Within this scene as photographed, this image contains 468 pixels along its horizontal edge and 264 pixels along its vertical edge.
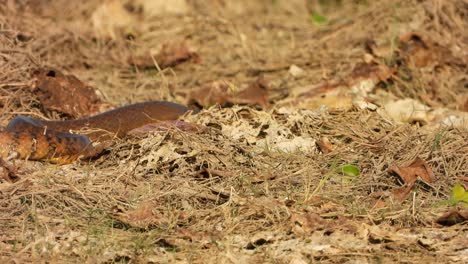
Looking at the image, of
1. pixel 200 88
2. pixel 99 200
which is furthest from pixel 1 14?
pixel 99 200

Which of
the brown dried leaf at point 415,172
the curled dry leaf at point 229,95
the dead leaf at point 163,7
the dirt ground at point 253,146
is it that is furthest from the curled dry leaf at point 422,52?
the dead leaf at point 163,7

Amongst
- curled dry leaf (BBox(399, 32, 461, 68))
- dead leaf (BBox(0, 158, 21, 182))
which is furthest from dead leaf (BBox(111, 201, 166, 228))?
curled dry leaf (BBox(399, 32, 461, 68))

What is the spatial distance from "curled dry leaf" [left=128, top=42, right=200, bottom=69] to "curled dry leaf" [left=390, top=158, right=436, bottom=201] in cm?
348

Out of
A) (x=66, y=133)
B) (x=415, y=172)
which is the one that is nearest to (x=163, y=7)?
(x=66, y=133)

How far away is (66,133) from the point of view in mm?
5809

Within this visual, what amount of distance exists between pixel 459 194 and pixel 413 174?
31cm

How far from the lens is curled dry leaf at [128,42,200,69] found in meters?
8.05

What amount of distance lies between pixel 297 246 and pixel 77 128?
2.45m

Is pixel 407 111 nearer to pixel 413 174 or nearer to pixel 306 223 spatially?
pixel 413 174

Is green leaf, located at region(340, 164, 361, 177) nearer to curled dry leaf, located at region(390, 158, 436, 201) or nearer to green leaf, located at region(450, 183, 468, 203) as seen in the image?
curled dry leaf, located at region(390, 158, 436, 201)

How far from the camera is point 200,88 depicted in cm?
745

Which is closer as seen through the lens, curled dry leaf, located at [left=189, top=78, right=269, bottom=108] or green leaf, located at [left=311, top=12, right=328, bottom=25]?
curled dry leaf, located at [left=189, top=78, right=269, bottom=108]

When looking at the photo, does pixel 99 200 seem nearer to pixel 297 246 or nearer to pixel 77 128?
pixel 297 246

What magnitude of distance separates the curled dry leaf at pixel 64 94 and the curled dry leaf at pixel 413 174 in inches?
105
